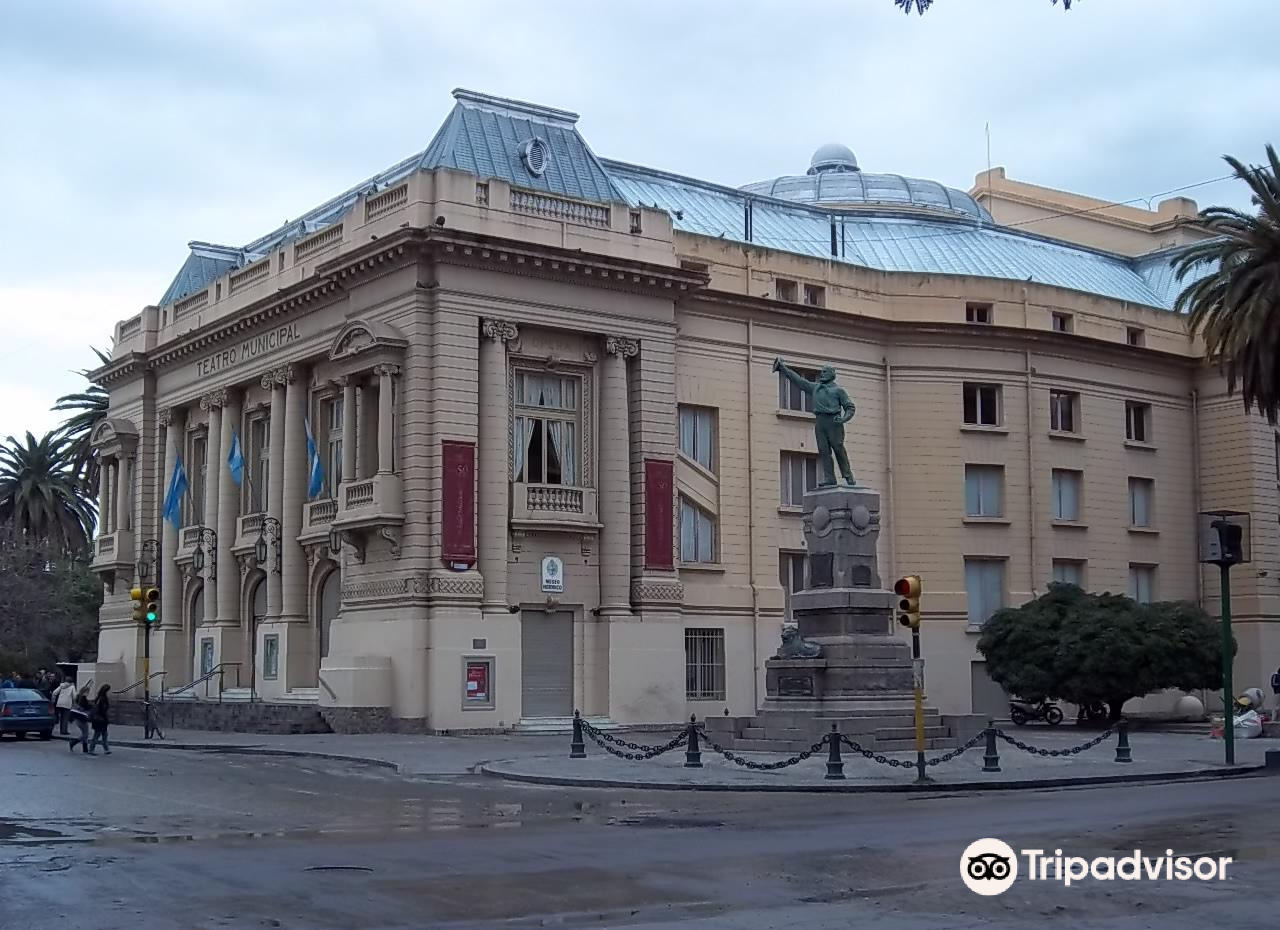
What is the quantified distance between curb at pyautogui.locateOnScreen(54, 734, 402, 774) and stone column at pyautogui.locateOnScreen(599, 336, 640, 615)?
11177 mm

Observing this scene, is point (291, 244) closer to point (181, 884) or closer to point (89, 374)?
point (89, 374)

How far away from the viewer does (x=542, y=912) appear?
37.8ft

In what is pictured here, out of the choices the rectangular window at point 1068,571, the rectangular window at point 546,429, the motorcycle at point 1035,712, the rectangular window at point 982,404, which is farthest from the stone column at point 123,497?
the rectangular window at point 1068,571

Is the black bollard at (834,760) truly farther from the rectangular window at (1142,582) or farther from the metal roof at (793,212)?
the rectangular window at (1142,582)

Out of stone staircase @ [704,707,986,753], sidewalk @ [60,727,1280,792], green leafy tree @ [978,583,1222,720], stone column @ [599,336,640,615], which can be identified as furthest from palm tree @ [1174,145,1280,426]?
stone column @ [599,336,640,615]

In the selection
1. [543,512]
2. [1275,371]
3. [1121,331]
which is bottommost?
[543,512]

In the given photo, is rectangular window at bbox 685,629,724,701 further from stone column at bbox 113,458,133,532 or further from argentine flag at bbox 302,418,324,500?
stone column at bbox 113,458,133,532

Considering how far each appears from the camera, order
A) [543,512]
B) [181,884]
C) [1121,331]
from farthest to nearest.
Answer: [1121,331] → [543,512] → [181,884]

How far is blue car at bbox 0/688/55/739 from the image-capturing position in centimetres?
4062

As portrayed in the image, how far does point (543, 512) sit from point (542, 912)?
30.1 meters

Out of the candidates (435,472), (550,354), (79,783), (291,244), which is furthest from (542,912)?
(291,244)

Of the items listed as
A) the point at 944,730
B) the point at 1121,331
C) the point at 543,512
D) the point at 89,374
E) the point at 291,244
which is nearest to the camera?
the point at 944,730

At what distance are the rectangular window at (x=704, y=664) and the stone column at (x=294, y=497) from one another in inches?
436

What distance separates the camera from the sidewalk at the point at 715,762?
79.5ft
